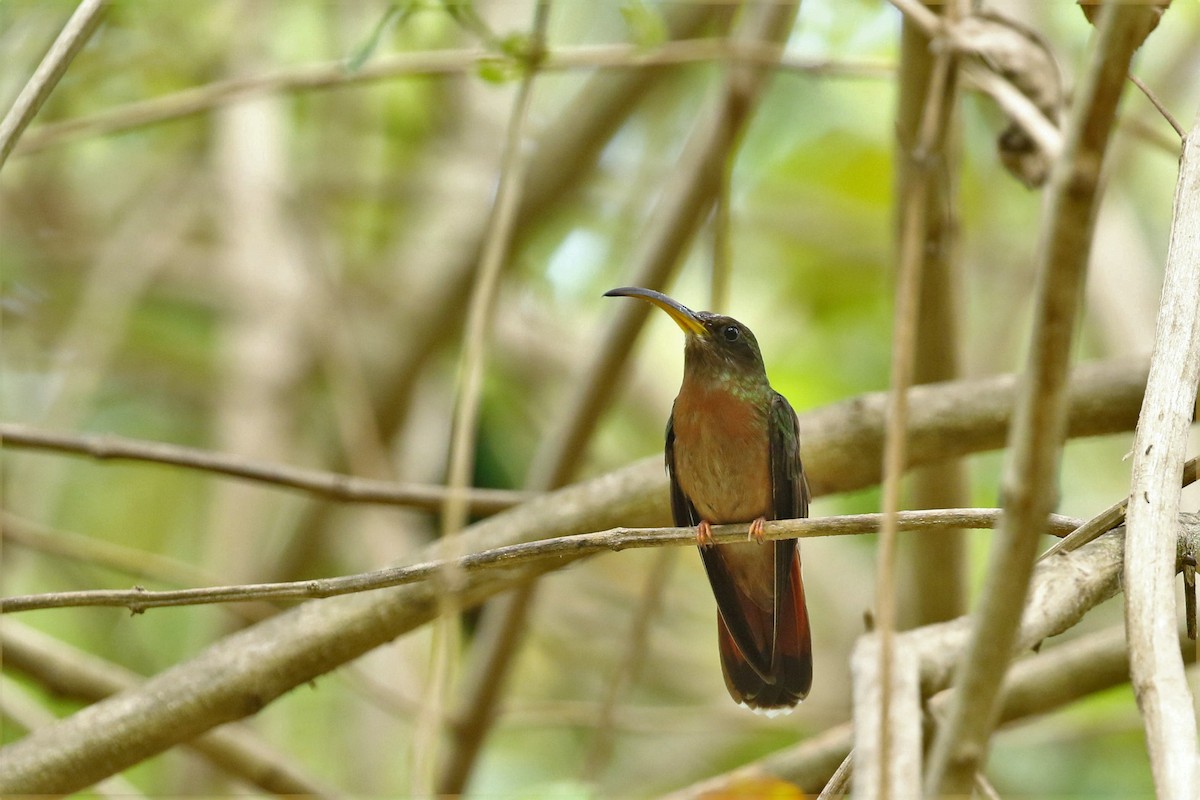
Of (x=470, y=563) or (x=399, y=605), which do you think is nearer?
(x=470, y=563)

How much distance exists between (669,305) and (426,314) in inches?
79.7

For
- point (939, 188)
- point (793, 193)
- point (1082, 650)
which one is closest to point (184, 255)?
point (793, 193)

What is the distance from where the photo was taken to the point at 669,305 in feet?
12.7

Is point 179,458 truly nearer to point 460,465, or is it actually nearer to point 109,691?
point 109,691

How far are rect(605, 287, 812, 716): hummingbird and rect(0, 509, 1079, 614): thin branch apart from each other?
1372 mm

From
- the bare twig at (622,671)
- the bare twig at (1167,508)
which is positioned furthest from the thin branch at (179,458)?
the bare twig at (1167,508)

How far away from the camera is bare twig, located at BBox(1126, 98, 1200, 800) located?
1311 mm

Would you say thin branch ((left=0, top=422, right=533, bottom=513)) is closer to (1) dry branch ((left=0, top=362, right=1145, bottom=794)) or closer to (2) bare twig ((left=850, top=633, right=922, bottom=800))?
(1) dry branch ((left=0, top=362, right=1145, bottom=794))

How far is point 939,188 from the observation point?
346 cm

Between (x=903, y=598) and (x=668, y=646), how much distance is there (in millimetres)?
2243

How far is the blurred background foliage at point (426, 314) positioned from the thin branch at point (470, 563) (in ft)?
9.93

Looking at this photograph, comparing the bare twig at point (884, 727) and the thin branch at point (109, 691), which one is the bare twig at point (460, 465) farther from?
the thin branch at point (109, 691)

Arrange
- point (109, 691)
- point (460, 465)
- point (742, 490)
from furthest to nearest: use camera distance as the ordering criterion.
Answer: point (742, 490)
point (109, 691)
point (460, 465)

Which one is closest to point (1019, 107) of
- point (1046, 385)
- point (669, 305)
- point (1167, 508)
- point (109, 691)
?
point (669, 305)
